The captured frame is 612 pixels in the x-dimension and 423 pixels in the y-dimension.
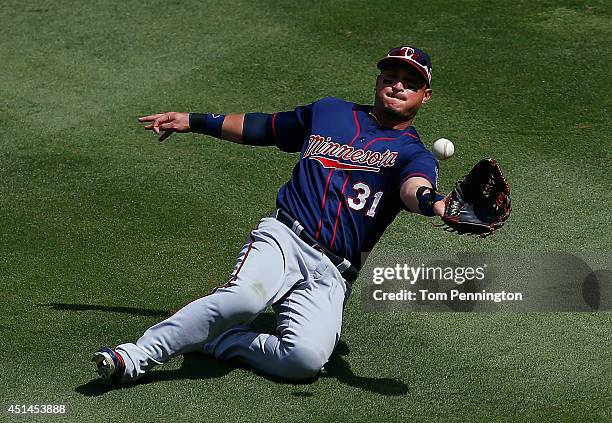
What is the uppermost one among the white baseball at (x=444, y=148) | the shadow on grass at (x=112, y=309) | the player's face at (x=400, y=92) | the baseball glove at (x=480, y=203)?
the player's face at (x=400, y=92)

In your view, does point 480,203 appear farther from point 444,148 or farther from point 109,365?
point 109,365

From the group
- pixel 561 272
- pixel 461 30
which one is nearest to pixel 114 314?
pixel 561 272

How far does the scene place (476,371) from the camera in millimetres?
5973

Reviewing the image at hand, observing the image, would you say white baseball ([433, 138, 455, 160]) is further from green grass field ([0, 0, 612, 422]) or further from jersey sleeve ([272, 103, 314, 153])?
green grass field ([0, 0, 612, 422])

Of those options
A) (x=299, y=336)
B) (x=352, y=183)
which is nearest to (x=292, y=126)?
(x=352, y=183)

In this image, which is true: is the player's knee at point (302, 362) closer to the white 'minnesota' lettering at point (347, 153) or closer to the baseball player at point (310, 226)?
the baseball player at point (310, 226)

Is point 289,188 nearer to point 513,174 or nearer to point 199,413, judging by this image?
point 199,413

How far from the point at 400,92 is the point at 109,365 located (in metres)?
2.20

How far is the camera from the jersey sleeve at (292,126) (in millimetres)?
6625

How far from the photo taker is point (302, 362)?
582 centimetres

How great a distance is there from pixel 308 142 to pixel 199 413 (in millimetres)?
1737
